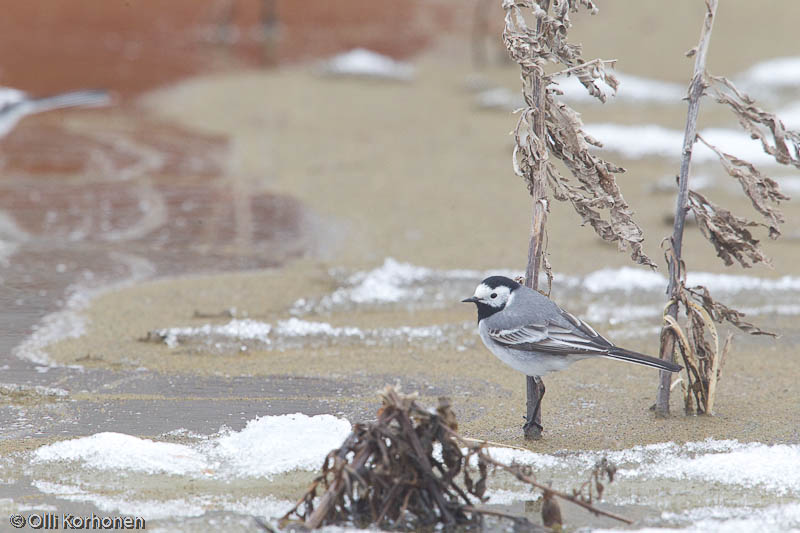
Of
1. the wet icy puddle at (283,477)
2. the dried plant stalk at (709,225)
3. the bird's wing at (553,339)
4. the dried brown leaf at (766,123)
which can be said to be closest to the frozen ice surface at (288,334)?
the wet icy puddle at (283,477)

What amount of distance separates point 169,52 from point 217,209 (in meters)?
6.06

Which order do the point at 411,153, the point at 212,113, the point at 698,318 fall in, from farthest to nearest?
1. the point at 212,113
2. the point at 411,153
3. the point at 698,318

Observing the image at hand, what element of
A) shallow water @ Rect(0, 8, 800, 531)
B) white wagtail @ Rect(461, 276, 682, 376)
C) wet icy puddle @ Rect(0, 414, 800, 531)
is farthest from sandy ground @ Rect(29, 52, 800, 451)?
white wagtail @ Rect(461, 276, 682, 376)

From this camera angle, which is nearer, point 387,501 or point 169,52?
point 387,501

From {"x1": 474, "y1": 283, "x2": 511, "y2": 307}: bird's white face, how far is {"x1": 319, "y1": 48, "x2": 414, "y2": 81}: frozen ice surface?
8663mm

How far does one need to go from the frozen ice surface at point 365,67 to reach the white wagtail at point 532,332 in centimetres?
872

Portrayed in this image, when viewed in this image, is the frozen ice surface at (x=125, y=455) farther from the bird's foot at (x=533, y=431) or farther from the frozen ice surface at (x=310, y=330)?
the frozen ice surface at (x=310, y=330)

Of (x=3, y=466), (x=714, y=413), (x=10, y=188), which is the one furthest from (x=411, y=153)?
(x=3, y=466)

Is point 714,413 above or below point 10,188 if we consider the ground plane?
below

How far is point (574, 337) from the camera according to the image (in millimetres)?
4250

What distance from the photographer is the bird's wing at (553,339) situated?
13.8 feet

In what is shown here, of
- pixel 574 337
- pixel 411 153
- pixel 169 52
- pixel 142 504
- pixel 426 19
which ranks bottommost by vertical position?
pixel 142 504

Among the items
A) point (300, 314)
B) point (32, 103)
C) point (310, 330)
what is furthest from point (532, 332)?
point (32, 103)

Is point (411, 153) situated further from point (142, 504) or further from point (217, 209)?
point (142, 504)
